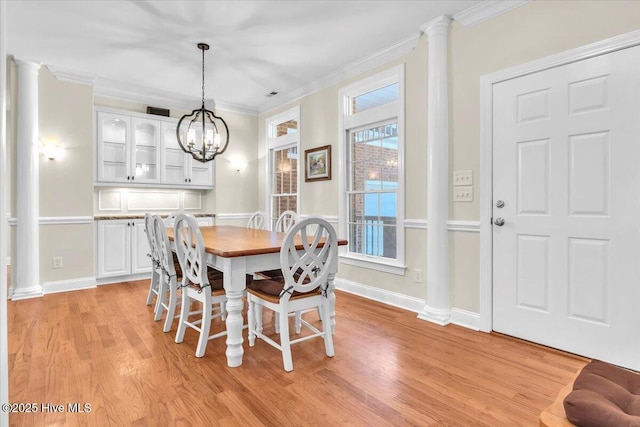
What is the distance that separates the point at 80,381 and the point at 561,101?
11.8 ft

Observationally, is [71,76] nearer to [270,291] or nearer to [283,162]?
[283,162]

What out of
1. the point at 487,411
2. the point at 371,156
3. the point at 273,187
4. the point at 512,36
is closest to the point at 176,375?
the point at 487,411

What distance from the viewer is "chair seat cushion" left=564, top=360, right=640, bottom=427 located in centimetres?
90

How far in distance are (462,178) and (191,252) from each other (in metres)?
2.28

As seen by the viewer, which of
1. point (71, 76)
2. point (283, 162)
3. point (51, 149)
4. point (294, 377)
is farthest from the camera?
point (283, 162)

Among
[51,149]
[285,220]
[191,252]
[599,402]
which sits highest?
[51,149]

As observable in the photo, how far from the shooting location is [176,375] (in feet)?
7.17

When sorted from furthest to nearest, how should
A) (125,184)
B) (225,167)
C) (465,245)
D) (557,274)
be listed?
1. (225,167)
2. (125,184)
3. (465,245)
4. (557,274)

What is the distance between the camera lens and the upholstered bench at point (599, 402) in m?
0.90

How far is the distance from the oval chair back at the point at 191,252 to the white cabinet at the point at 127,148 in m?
2.88

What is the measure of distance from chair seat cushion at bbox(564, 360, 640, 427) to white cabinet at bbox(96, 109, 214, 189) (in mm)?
5259

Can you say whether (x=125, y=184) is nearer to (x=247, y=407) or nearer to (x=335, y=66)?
(x=335, y=66)

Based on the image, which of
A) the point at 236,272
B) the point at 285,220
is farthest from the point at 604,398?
the point at 285,220

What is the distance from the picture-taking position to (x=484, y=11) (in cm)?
285
